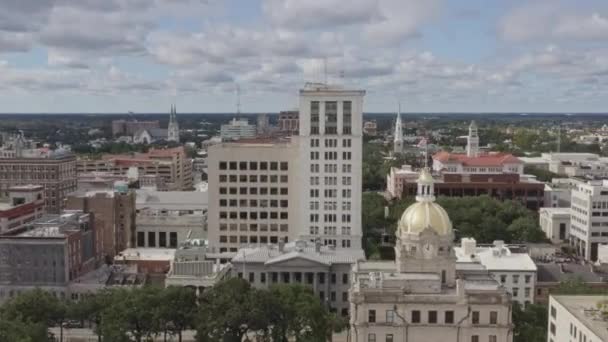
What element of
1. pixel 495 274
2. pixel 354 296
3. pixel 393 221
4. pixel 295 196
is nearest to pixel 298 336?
pixel 354 296

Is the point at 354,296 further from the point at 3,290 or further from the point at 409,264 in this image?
the point at 3,290

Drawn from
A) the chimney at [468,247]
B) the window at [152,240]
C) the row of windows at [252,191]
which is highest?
the row of windows at [252,191]

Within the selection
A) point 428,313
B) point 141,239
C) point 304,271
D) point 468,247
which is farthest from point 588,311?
point 141,239

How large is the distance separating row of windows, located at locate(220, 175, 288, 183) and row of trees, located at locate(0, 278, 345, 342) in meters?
43.0

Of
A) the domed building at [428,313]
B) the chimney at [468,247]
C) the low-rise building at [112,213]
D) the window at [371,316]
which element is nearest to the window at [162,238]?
the low-rise building at [112,213]

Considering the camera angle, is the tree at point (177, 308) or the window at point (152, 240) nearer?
the tree at point (177, 308)

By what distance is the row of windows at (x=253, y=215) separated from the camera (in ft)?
461

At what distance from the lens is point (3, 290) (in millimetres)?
115562

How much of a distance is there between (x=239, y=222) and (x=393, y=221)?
5088 centimetres

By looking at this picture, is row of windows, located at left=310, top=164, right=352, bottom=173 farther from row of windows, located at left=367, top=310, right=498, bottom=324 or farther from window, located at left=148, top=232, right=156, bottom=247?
row of windows, located at left=367, top=310, right=498, bottom=324

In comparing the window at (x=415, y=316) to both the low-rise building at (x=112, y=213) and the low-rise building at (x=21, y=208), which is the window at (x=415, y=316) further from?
the low-rise building at (x=21, y=208)

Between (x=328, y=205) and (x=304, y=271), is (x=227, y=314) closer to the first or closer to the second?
(x=304, y=271)

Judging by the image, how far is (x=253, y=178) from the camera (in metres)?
139

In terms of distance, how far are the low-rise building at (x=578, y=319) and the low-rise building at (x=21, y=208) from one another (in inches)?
3835
